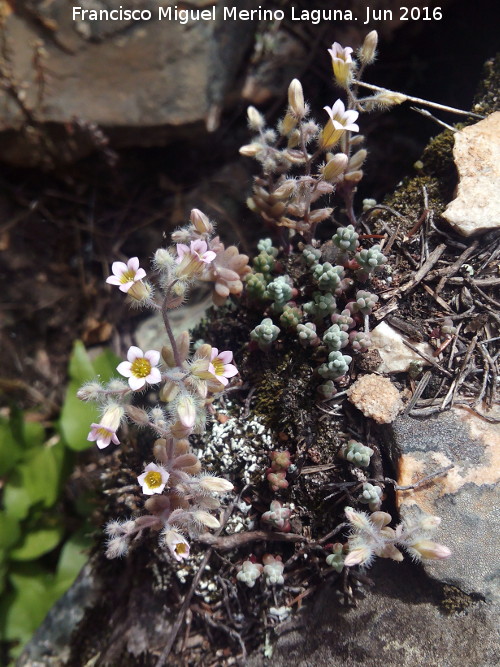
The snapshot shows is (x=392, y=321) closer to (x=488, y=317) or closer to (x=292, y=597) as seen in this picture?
(x=488, y=317)

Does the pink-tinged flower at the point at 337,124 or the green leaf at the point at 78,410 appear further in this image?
the green leaf at the point at 78,410

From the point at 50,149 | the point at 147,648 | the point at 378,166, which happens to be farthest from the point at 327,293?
the point at 50,149

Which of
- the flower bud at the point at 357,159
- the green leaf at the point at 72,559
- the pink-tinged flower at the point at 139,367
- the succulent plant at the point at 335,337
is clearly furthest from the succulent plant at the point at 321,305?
the green leaf at the point at 72,559

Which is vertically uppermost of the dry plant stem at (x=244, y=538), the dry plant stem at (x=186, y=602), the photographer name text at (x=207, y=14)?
the photographer name text at (x=207, y=14)

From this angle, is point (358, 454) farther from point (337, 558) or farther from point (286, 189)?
point (286, 189)

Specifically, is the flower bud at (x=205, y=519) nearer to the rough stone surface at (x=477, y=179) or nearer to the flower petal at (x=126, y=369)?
the flower petal at (x=126, y=369)

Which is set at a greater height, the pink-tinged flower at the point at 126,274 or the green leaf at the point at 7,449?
the pink-tinged flower at the point at 126,274
